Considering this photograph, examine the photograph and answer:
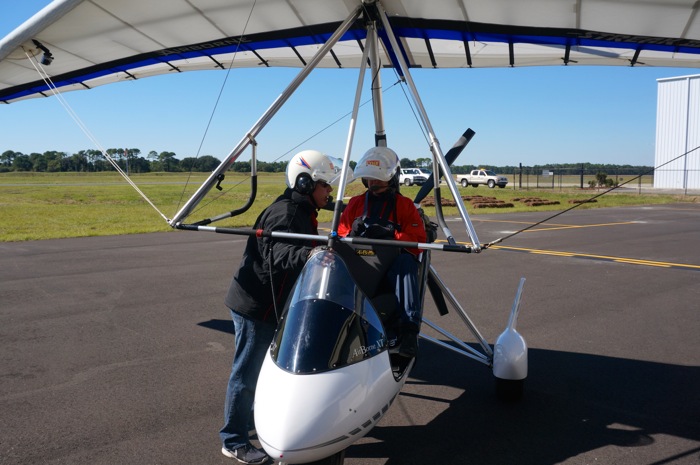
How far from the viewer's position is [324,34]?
6750mm

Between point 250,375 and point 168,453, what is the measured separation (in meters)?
0.77

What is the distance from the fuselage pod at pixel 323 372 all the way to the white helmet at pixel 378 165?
50.5 inches

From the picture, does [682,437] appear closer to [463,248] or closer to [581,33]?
[463,248]

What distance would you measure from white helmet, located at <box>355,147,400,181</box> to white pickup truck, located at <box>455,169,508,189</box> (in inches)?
2028

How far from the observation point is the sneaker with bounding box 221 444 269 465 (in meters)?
3.77

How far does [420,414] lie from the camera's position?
15.2 ft

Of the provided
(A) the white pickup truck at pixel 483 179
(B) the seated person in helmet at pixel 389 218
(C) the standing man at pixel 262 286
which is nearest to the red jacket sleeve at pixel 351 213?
(B) the seated person in helmet at pixel 389 218

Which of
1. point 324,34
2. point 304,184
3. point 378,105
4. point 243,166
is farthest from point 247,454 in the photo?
A: point 324,34

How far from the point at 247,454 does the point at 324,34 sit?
500 cm

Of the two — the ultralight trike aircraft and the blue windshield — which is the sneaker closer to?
the ultralight trike aircraft

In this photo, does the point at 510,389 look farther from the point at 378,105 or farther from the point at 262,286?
the point at 378,105

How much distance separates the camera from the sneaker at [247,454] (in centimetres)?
377

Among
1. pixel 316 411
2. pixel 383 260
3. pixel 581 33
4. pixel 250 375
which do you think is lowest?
pixel 250 375

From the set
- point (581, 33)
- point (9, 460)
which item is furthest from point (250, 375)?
point (581, 33)
